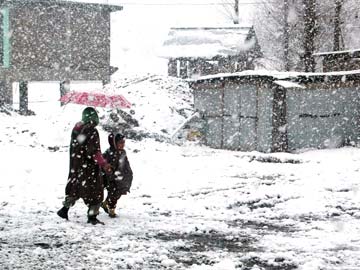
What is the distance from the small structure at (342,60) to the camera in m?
24.6

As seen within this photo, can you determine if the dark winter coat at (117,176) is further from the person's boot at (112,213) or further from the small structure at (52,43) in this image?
the small structure at (52,43)

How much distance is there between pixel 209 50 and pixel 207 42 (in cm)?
133

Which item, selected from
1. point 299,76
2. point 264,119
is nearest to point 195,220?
point 264,119

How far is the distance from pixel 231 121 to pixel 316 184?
424 inches

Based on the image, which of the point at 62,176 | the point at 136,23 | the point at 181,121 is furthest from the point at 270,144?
the point at 136,23

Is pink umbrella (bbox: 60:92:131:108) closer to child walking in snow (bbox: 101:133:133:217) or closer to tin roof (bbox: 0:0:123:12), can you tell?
child walking in snow (bbox: 101:133:133:217)

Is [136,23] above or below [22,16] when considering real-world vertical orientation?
above

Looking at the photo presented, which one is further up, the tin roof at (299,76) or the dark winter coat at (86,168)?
the tin roof at (299,76)

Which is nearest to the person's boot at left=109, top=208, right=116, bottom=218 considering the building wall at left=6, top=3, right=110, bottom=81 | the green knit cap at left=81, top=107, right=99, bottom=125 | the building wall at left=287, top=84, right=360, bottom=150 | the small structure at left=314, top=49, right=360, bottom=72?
the green knit cap at left=81, top=107, right=99, bottom=125

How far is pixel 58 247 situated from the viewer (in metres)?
6.62

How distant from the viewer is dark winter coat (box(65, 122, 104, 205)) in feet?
25.8

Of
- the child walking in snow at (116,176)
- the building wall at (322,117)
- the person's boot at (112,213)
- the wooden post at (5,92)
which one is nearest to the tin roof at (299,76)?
the building wall at (322,117)

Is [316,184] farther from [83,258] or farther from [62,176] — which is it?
[83,258]

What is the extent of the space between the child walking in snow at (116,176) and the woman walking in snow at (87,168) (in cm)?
53
